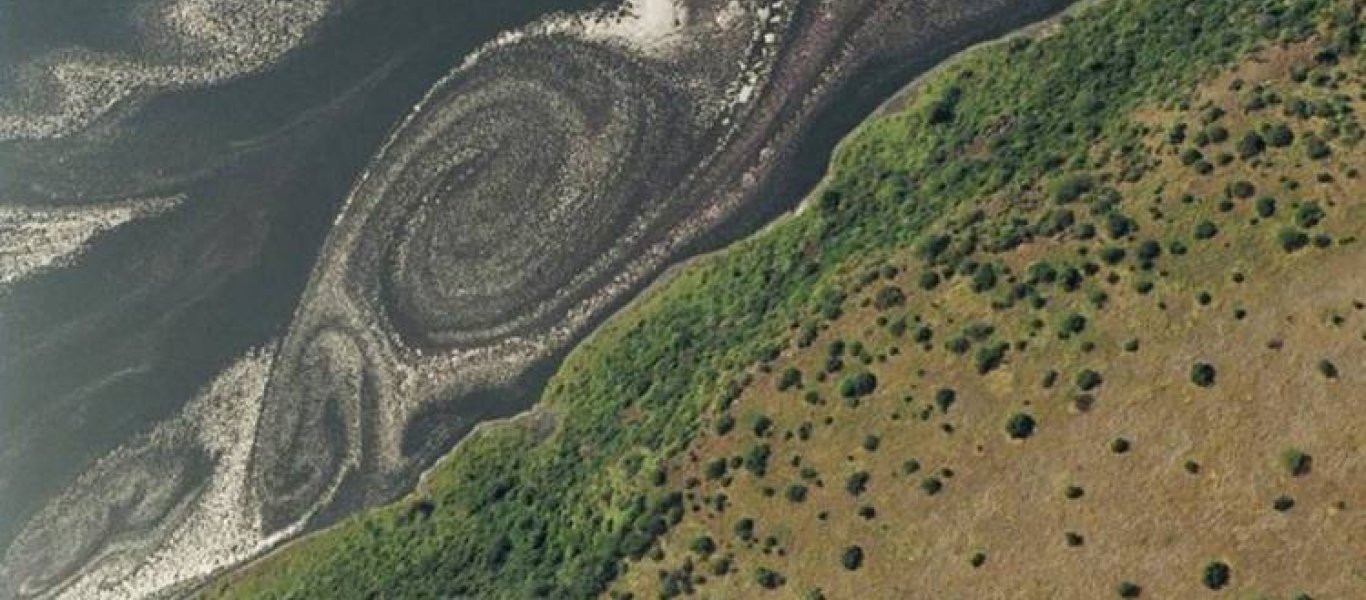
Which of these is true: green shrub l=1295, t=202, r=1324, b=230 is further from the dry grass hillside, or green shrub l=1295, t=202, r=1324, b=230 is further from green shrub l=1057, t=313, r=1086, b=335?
green shrub l=1057, t=313, r=1086, b=335

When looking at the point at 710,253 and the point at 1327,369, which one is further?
the point at 710,253

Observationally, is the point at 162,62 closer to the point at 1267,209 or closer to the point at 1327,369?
the point at 1267,209

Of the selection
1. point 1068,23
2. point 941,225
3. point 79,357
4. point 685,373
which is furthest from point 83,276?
point 1068,23

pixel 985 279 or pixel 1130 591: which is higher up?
pixel 985 279

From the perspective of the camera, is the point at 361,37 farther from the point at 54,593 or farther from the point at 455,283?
the point at 54,593

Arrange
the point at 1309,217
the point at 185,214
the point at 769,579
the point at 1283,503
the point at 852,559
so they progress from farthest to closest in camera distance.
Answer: the point at 185,214 < the point at 769,579 < the point at 852,559 < the point at 1309,217 < the point at 1283,503

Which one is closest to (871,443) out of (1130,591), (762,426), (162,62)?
(762,426)

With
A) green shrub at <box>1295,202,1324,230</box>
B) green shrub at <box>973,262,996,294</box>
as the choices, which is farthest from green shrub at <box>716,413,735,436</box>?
green shrub at <box>1295,202,1324,230</box>
